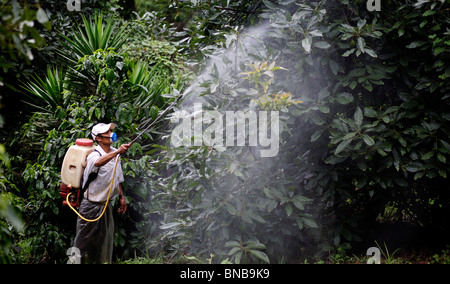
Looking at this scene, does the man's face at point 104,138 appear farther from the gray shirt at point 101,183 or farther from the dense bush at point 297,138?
the dense bush at point 297,138

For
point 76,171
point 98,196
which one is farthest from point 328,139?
point 76,171

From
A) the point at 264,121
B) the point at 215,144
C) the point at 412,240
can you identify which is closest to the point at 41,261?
the point at 215,144

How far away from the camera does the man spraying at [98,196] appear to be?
12.8 feet

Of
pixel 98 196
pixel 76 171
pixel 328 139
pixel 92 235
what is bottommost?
pixel 92 235

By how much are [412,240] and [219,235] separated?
6.72 feet

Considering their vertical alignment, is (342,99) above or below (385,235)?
above

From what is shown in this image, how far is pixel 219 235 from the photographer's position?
4094 millimetres

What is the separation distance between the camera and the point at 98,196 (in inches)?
155

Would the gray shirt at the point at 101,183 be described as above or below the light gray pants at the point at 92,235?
above

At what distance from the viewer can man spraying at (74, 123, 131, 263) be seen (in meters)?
3.89

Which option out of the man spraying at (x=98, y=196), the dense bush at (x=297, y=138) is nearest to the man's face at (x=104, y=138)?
the man spraying at (x=98, y=196)

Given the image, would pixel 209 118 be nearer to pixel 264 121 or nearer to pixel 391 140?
pixel 264 121

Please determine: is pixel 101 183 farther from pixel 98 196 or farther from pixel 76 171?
pixel 76 171

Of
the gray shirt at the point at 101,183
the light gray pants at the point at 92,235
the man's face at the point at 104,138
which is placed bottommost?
the light gray pants at the point at 92,235
